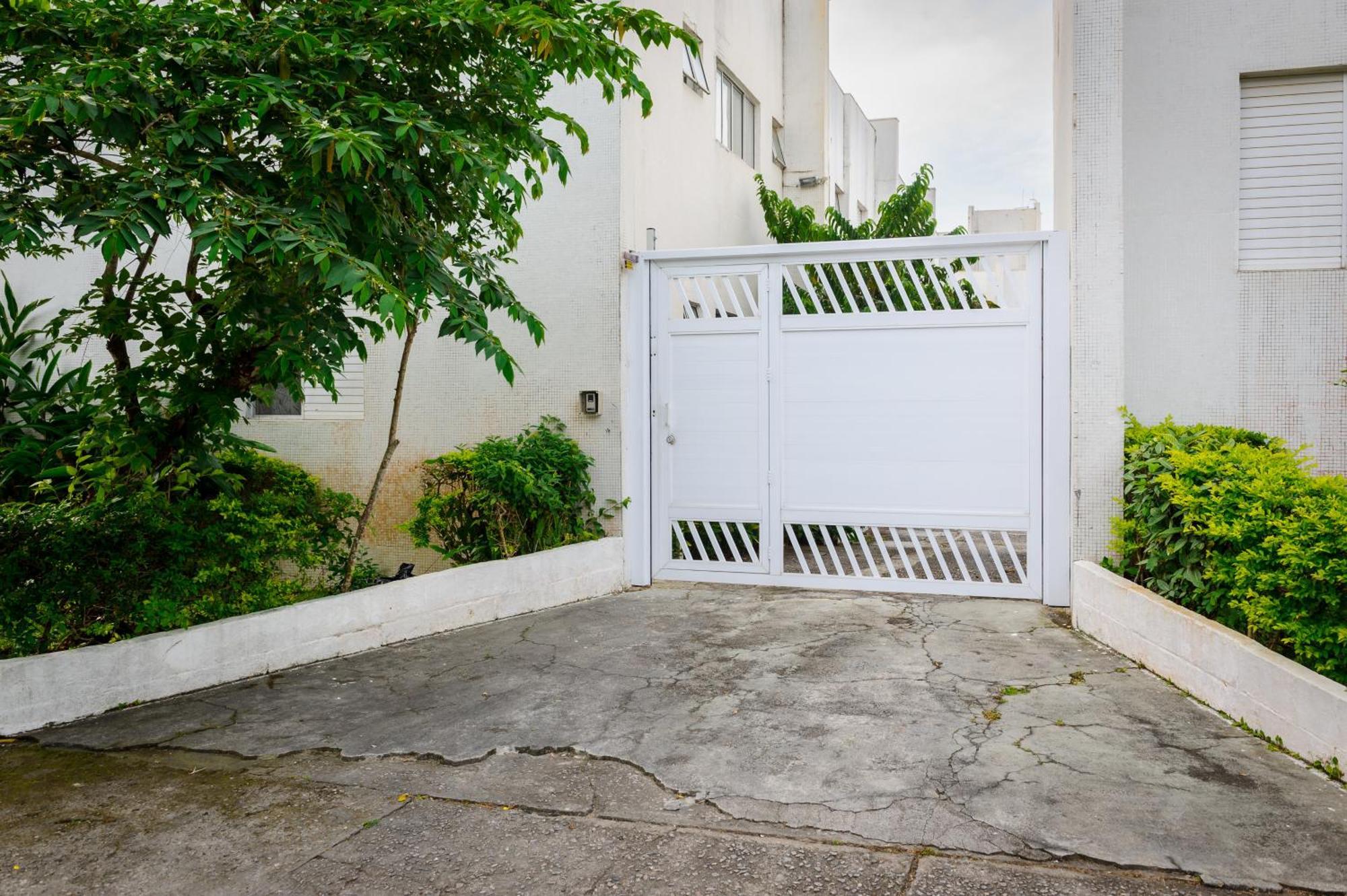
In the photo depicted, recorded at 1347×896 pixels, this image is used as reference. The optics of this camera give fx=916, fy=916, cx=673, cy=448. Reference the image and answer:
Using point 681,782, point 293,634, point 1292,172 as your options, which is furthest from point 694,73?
point 681,782

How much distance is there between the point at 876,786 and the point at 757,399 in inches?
164

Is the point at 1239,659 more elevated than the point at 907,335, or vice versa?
the point at 907,335

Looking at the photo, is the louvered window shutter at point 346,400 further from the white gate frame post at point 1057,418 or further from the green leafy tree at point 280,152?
the white gate frame post at point 1057,418

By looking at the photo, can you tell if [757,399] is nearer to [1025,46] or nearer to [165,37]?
[165,37]

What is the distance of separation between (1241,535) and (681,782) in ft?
9.14

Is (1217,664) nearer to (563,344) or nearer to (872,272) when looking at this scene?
(872,272)

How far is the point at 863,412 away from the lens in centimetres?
710

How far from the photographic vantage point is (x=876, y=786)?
3516 mm

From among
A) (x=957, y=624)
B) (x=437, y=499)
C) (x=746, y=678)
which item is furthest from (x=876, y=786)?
(x=437, y=499)

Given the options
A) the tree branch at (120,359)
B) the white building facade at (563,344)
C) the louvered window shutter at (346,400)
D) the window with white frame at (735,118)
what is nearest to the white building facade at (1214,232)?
the white building facade at (563,344)

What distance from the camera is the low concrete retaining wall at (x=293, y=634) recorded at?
4.30m

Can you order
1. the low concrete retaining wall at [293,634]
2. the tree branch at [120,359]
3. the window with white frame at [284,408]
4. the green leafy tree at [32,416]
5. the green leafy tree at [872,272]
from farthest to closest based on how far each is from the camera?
the window with white frame at [284,408] < the green leafy tree at [872,272] < the green leafy tree at [32,416] < the tree branch at [120,359] < the low concrete retaining wall at [293,634]

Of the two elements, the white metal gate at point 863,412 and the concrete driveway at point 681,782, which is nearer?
the concrete driveway at point 681,782

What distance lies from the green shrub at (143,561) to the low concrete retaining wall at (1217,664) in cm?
483
